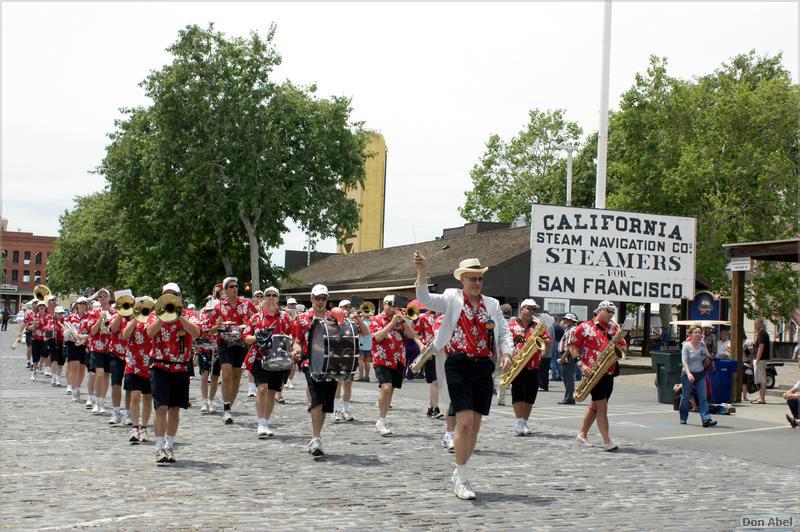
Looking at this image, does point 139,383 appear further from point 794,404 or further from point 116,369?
point 794,404

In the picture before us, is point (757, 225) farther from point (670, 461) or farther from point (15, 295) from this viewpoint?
point (15, 295)

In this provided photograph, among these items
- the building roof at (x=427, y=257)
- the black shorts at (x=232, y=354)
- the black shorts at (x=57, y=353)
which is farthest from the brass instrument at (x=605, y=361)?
the building roof at (x=427, y=257)

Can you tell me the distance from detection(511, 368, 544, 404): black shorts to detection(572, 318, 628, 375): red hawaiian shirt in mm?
917

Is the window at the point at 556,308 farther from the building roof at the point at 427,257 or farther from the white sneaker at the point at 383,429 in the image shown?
the white sneaker at the point at 383,429

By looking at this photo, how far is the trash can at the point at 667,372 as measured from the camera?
2134 centimetres

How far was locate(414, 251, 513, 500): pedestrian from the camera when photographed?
29.6 feet

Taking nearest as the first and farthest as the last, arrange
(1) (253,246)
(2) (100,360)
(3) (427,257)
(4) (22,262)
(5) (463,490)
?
(5) (463,490)
(2) (100,360)
(3) (427,257)
(1) (253,246)
(4) (22,262)

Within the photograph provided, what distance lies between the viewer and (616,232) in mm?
25953

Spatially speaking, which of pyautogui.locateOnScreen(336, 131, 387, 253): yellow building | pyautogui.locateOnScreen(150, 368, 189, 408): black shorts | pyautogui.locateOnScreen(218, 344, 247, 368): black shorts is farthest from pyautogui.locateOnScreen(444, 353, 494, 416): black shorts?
pyautogui.locateOnScreen(336, 131, 387, 253): yellow building

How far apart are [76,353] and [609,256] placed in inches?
536

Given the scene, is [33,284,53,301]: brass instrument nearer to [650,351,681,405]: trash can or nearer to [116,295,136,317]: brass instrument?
[116,295,136,317]: brass instrument

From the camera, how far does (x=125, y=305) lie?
40.7ft

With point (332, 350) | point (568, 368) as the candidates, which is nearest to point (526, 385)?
point (332, 350)

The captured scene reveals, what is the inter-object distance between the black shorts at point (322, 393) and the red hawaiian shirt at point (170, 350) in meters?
1.50
